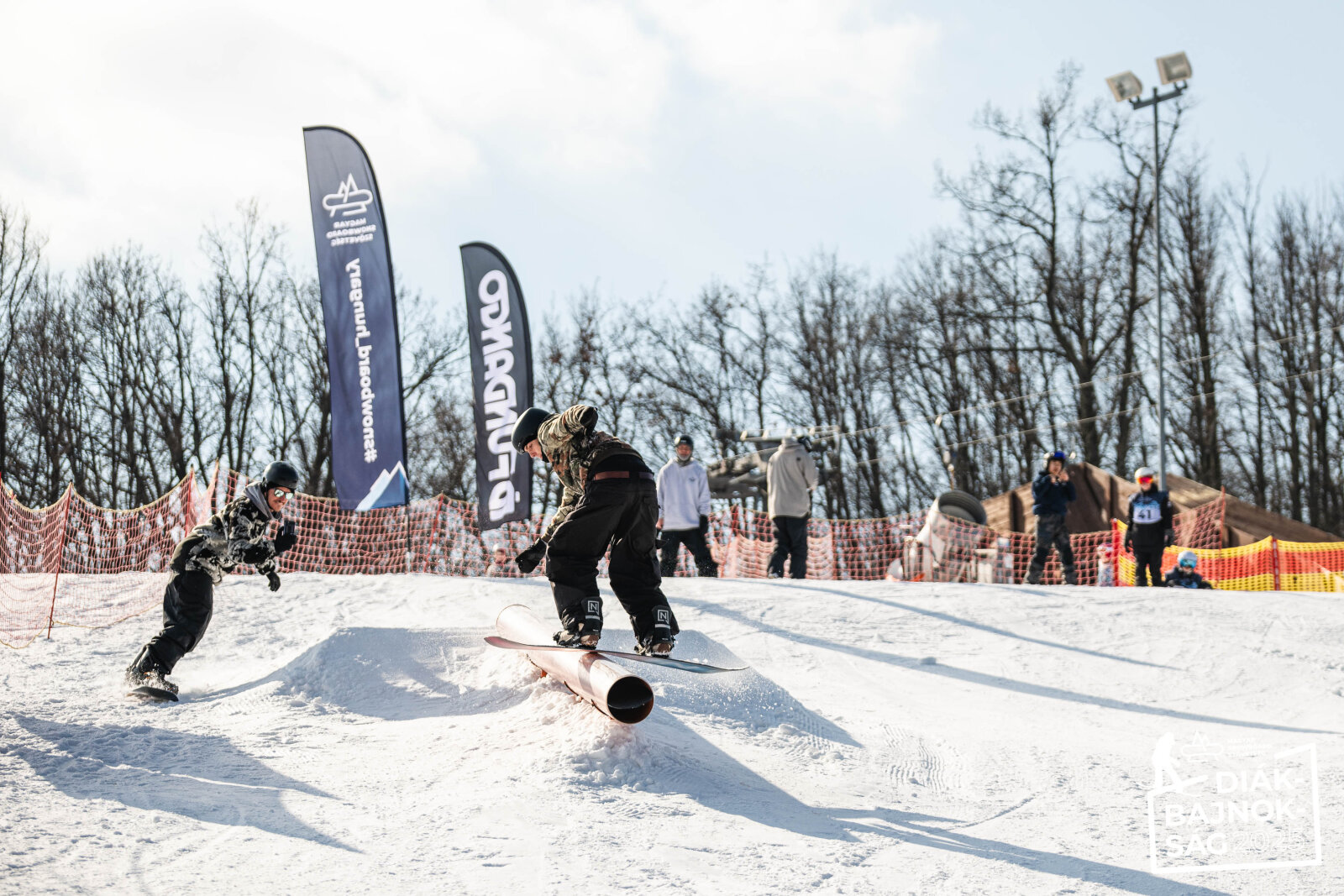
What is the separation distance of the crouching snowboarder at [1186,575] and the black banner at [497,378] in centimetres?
778

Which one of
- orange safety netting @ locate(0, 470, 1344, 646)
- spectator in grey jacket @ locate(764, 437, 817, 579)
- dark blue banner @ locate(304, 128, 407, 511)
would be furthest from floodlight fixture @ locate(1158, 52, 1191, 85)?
dark blue banner @ locate(304, 128, 407, 511)

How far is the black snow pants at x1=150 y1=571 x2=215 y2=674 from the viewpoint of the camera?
652cm

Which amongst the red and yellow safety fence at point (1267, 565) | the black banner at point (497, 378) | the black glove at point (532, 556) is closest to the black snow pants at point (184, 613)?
the black glove at point (532, 556)

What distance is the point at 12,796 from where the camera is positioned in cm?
404

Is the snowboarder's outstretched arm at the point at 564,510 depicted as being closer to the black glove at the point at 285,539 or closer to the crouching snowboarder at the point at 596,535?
the crouching snowboarder at the point at 596,535

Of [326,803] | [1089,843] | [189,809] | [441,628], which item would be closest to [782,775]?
[1089,843]

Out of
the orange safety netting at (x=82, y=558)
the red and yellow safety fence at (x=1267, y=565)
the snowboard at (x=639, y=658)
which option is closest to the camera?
the snowboard at (x=639, y=658)

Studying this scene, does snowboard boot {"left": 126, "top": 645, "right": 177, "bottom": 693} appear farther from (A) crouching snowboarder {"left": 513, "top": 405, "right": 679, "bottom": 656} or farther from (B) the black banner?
(B) the black banner

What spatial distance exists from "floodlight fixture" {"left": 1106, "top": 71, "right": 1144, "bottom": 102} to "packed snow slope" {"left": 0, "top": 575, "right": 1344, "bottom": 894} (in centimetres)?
1472

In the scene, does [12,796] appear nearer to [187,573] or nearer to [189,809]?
[189,809]

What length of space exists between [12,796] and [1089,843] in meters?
4.34

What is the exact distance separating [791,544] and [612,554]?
6255 millimetres

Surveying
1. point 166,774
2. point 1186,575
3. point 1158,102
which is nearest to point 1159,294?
point 1158,102

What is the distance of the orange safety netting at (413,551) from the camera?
36.1ft
